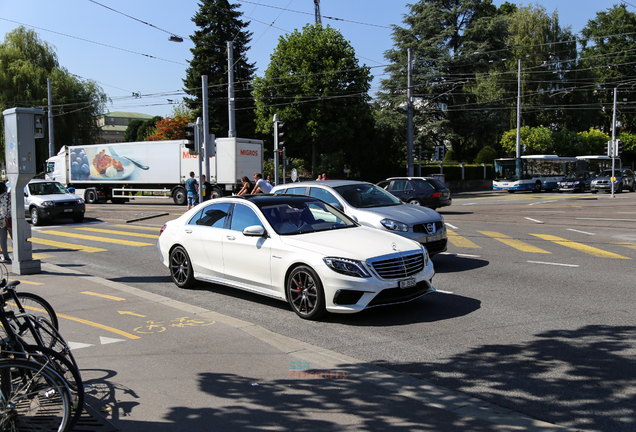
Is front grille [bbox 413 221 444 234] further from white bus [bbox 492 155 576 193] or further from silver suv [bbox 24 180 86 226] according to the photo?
white bus [bbox 492 155 576 193]

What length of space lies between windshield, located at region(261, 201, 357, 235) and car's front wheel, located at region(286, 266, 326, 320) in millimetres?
712

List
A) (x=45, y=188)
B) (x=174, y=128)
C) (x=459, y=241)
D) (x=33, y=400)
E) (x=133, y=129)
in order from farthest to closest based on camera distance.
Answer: (x=133, y=129) → (x=174, y=128) → (x=45, y=188) → (x=459, y=241) → (x=33, y=400)

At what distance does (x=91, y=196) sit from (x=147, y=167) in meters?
5.32

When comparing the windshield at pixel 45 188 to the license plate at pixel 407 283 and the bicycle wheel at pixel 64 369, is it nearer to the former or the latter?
the license plate at pixel 407 283

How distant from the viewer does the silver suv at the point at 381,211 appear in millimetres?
9859

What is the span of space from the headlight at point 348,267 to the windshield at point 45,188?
17.9 metres

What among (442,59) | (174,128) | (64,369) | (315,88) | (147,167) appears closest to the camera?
(64,369)

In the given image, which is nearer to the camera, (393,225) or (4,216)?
(393,225)

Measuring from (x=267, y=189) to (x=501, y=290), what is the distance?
8675mm

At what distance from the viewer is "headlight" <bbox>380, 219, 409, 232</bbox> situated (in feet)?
32.2

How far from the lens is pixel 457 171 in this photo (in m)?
50.0

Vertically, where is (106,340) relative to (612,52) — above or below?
below

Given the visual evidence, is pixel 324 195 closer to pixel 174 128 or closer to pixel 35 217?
pixel 35 217

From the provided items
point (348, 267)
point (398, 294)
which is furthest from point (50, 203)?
point (398, 294)
